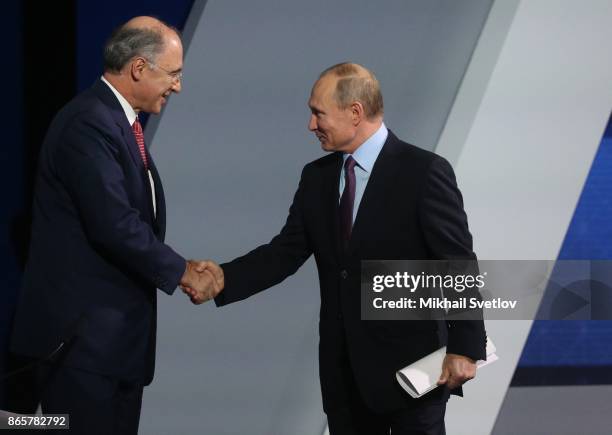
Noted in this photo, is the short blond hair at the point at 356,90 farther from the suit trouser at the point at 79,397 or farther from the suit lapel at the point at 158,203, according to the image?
the suit trouser at the point at 79,397

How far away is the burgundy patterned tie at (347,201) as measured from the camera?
8.21 feet

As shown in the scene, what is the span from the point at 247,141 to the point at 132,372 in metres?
1.04

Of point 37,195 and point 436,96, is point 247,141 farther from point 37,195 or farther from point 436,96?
point 37,195

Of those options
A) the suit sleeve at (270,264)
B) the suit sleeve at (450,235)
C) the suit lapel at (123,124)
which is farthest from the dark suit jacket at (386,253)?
the suit lapel at (123,124)

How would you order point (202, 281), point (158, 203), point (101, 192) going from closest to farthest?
1. point (101, 192)
2. point (158, 203)
3. point (202, 281)

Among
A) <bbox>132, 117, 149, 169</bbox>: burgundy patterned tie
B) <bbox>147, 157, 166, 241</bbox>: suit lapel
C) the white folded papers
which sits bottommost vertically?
the white folded papers

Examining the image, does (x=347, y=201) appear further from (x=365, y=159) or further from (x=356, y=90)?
(x=356, y=90)

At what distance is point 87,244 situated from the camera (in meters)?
2.39

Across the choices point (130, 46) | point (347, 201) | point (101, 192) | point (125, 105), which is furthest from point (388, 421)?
point (130, 46)

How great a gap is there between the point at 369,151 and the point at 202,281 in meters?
0.59

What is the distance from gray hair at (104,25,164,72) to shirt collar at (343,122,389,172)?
1.81 ft

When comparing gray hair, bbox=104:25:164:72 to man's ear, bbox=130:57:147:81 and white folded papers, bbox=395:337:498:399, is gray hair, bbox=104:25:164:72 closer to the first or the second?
man's ear, bbox=130:57:147:81

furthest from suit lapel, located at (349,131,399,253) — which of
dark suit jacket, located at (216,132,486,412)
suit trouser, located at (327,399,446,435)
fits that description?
suit trouser, located at (327,399,446,435)

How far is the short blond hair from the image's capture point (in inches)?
99.0
